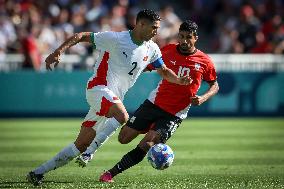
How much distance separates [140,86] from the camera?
77.1ft

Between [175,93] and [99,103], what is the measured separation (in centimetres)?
137

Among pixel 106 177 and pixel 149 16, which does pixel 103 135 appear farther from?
pixel 149 16

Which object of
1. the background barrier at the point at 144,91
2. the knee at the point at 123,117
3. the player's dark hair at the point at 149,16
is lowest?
the background barrier at the point at 144,91

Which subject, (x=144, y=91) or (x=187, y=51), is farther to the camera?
(x=144, y=91)

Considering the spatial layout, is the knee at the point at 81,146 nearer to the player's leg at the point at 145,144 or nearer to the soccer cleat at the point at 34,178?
the player's leg at the point at 145,144

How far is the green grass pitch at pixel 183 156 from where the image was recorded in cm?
1127

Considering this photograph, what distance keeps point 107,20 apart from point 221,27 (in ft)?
13.0

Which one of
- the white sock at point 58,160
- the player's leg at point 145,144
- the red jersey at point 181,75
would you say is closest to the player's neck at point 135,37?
the red jersey at point 181,75

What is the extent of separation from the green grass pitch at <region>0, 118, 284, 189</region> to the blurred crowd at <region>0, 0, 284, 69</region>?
2.72 meters

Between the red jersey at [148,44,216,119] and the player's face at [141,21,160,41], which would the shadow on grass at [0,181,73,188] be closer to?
the red jersey at [148,44,216,119]

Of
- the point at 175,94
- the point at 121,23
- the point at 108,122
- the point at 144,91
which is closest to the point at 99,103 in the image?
the point at 108,122

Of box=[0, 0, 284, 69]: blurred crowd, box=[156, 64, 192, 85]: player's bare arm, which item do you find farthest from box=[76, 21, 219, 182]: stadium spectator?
box=[0, 0, 284, 69]: blurred crowd

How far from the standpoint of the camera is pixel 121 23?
83.5 ft

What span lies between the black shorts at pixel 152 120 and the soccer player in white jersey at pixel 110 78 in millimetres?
607
